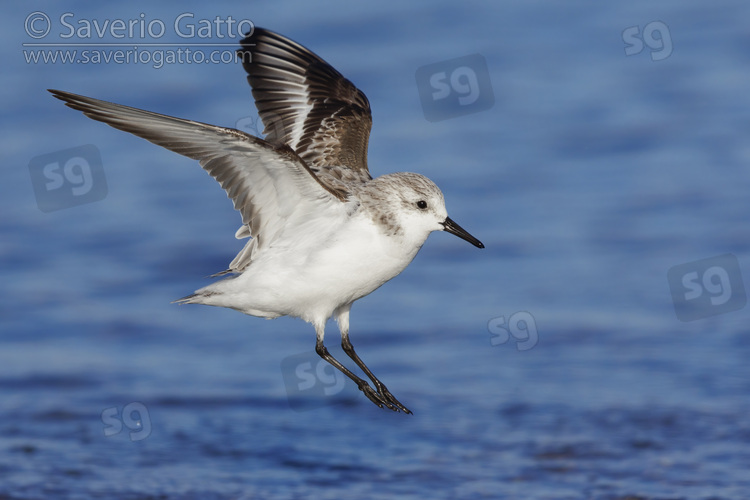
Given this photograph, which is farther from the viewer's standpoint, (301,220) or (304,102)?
(304,102)

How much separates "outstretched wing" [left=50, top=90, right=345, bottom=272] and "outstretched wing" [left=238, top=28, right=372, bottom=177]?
102cm

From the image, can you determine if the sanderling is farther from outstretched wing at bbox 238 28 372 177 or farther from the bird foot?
outstretched wing at bbox 238 28 372 177

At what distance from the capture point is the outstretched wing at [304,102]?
7.07 metres

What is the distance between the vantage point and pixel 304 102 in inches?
293

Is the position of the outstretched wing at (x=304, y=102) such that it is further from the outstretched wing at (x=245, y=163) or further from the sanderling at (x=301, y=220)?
the outstretched wing at (x=245, y=163)

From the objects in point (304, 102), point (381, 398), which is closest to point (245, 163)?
point (381, 398)

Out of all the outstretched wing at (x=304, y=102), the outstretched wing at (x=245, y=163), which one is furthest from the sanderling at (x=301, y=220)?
the outstretched wing at (x=304, y=102)

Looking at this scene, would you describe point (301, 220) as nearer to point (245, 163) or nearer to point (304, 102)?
point (245, 163)

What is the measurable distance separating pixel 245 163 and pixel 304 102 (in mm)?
1836

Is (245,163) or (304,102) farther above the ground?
(304,102)

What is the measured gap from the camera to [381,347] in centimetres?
1027

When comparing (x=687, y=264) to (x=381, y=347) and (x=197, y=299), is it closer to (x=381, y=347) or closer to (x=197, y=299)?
(x=381, y=347)

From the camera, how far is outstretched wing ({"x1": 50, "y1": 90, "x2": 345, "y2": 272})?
5.35 meters

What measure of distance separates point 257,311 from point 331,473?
2.42 m
